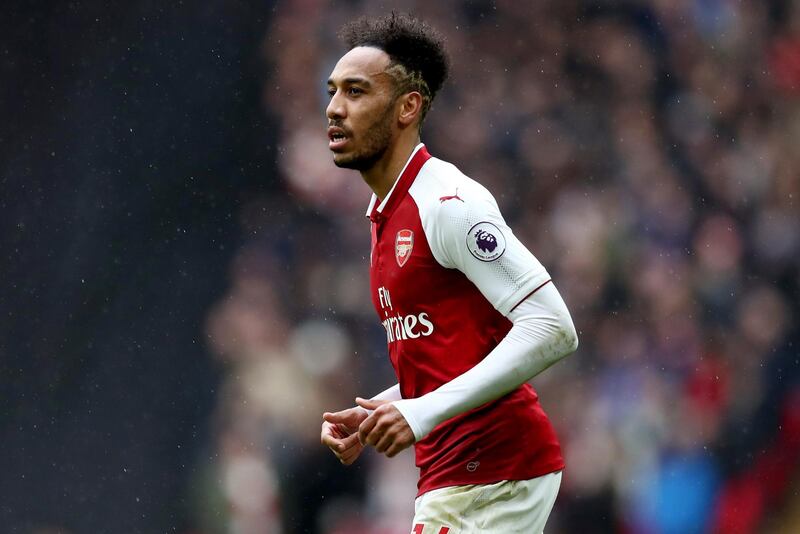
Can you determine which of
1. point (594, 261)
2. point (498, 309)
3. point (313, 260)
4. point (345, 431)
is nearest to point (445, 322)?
point (498, 309)

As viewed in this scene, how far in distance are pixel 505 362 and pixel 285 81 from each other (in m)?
4.18

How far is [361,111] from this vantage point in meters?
3.04

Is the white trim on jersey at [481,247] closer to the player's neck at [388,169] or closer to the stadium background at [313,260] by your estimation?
the player's neck at [388,169]

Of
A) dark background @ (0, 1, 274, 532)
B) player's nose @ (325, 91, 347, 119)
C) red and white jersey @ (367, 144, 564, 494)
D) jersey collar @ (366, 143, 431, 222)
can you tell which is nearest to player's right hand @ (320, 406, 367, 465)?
red and white jersey @ (367, 144, 564, 494)

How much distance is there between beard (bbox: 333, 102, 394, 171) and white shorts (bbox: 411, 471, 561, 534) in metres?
0.90

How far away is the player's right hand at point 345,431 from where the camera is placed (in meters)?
2.90

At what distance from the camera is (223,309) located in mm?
6172

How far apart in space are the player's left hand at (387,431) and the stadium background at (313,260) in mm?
3399

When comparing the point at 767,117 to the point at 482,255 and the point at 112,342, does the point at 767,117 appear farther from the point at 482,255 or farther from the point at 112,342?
the point at 482,255

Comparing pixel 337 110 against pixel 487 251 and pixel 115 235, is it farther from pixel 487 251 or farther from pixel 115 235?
pixel 115 235

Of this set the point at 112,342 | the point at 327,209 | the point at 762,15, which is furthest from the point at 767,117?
the point at 112,342

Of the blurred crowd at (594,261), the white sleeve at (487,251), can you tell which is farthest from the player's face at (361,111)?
the blurred crowd at (594,261)

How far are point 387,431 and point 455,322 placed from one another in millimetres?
416

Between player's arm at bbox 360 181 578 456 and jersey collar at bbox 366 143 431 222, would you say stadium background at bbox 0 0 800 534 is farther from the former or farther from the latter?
player's arm at bbox 360 181 578 456
